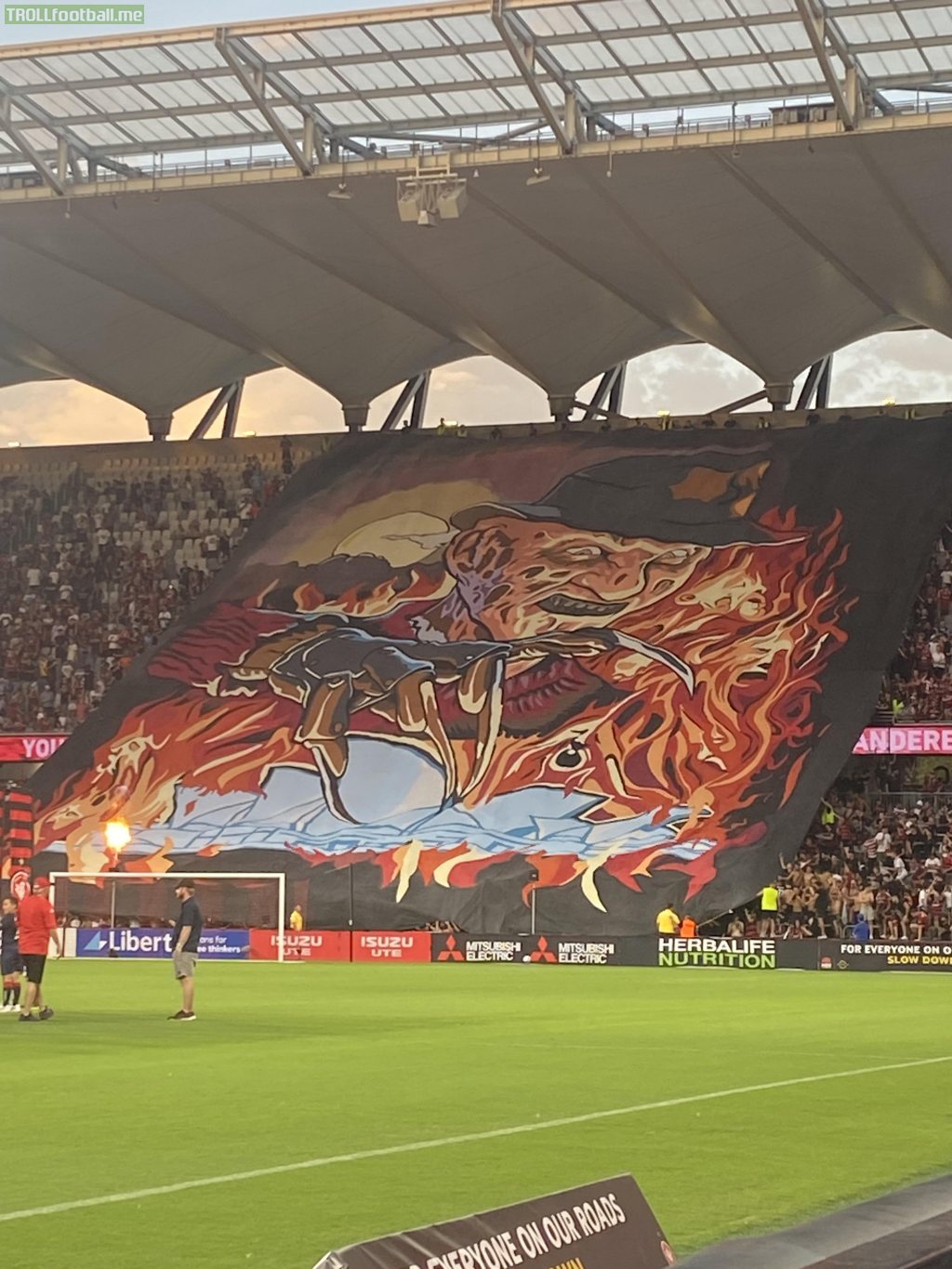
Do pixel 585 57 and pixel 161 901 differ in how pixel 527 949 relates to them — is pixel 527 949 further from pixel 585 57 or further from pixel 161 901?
pixel 585 57

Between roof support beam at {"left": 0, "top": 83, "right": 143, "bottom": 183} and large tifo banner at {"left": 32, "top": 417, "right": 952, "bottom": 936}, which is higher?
roof support beam at {"left": 0, "top": 83, "right": 143, "bottom": 183}

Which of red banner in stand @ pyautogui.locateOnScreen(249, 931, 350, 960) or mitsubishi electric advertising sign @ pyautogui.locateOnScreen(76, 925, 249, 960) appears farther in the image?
mitsubishi electric advertising sign @ pyautogui.locateOnScreen(76, 925, 249, 960)

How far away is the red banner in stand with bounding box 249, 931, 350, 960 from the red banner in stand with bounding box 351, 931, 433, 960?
0.30 metres

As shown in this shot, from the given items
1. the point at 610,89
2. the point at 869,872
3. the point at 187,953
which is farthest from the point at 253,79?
the point at 187,953

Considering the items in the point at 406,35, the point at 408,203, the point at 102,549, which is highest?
the point at 406,35

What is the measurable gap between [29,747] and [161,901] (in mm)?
14432

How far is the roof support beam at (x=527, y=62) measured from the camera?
151 ft

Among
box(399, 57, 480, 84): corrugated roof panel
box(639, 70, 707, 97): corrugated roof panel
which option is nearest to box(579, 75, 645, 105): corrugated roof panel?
box(639, 70, 707, 97): corrugated roof panel

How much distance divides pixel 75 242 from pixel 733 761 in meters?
23.9

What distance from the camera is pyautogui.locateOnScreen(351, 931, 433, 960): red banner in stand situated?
47188mm

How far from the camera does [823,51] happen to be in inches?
1783

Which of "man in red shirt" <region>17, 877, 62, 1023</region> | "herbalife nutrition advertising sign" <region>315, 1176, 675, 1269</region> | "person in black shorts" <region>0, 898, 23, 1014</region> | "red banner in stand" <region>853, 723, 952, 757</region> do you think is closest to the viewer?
"herbalife nutrition advertising sign" <region>315, 1176, 675, 1269</region>

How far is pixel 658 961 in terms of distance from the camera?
4438 centimetres

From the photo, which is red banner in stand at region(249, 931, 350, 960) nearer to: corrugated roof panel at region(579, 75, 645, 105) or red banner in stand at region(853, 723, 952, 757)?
red banner in stand at region(853, 723, 952, 757)
